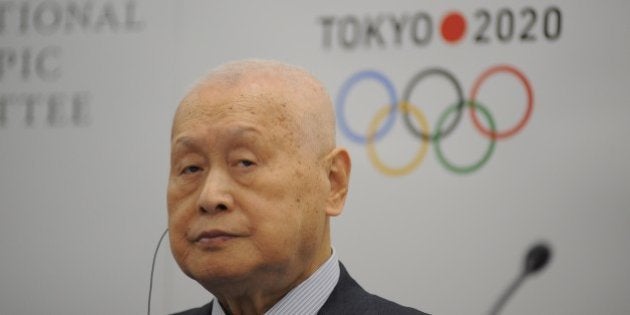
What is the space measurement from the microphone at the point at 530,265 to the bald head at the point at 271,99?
24.7 inches

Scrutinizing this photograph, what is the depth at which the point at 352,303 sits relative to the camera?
48.2 inches

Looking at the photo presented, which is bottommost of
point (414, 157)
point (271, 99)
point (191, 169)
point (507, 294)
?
point (507, 294)

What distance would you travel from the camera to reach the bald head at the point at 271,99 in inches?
45.6

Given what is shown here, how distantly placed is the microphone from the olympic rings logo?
226 millimetres

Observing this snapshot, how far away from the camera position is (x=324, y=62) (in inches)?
70.5

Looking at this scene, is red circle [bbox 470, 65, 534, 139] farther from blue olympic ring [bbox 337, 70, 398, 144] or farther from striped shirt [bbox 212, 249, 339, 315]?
striped shirt [bbox 212, 249, 339, 315]

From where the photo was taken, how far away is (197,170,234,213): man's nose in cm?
110

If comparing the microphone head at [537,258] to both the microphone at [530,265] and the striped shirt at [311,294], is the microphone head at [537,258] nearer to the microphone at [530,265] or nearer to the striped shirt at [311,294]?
the microphone at [530,265]

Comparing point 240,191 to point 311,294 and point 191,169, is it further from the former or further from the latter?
point 311,294

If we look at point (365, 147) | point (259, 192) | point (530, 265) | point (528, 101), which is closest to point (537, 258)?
point (530, 265)

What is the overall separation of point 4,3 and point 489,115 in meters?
1.42

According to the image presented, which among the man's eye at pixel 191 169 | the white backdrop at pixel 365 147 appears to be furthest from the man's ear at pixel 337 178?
the white backdrop at pixel 365 147

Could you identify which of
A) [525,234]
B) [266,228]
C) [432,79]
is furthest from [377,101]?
[266,228]

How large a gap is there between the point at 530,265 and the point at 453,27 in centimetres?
58
